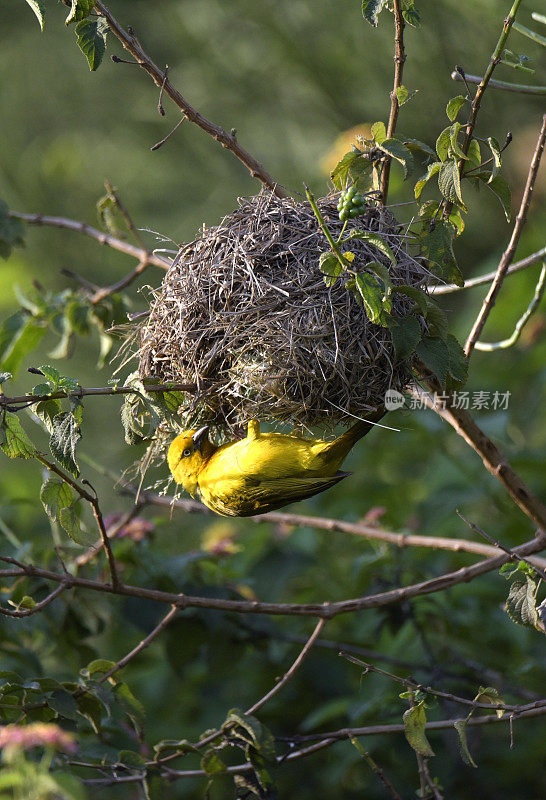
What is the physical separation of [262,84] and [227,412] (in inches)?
260

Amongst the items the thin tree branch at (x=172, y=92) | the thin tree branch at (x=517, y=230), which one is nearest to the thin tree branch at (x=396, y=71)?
the thin tree branch at (x=172, y=92)

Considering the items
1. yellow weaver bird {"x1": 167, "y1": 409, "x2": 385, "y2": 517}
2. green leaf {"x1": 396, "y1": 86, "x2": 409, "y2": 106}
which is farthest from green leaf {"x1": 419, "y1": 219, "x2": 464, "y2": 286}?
yellow weaver bird {"x1": 167, "y1": 409, "x2": 385, "y2": 517}

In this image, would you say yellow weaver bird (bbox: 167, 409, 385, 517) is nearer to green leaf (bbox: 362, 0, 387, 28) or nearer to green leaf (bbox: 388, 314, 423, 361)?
green leaf (bbox: 388, 314, 423, 361)

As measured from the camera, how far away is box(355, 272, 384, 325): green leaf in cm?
198

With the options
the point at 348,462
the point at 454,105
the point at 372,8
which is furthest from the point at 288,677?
the point at 348,462

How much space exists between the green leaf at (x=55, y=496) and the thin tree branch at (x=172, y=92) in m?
1.17

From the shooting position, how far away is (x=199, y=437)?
3.04 meters

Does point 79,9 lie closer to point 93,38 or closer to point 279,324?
point 93,38

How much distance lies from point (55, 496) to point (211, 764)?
0.88m

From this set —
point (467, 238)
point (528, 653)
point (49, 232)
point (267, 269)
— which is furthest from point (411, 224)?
point (49, 232)

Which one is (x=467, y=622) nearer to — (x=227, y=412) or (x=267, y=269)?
(x=227, y=412)

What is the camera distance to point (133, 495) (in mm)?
3537

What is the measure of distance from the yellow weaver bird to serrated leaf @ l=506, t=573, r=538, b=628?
0.74 meters

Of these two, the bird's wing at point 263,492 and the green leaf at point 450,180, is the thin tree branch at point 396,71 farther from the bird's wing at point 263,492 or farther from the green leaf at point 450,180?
the bird's wing at point 263,492
